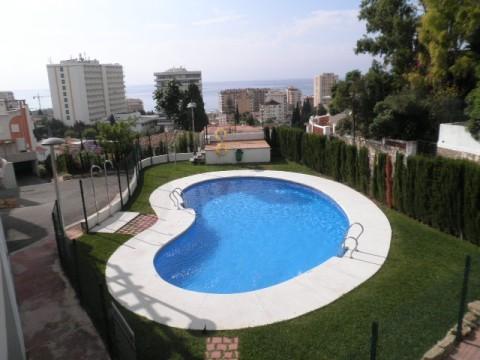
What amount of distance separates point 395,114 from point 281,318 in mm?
17464

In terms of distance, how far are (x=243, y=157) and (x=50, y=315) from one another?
1853 centimetres

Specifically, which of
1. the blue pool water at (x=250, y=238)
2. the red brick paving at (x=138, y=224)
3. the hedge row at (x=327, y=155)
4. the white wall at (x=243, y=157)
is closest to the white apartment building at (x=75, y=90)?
the white wall at (x=243, y=157)

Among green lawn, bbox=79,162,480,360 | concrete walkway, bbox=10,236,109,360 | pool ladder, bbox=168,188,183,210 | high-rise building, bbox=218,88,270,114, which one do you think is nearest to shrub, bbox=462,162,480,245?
green lawn, bbox=79,162,480,360

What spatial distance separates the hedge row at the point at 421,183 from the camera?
1170cm

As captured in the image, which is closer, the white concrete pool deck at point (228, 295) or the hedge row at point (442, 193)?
the white concrete pool deck at point (228, 295)

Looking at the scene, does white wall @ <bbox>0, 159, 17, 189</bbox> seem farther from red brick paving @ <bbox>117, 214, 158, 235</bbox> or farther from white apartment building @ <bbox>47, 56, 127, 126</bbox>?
white apartment building @ <bbox>47, 56, 127, 126</bbox>

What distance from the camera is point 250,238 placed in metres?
14.5

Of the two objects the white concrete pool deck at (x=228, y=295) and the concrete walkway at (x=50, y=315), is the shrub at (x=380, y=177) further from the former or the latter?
the concrete walkway at (x=50, y=315)

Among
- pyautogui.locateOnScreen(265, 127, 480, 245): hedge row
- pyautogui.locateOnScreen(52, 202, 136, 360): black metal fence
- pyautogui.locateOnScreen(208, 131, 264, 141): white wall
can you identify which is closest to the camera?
pyautogui.locateOnScreen(52, 202, 136, 360): black metal fence

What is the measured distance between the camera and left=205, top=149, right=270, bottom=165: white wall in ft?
83.7

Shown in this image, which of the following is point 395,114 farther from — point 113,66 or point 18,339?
point 113,66

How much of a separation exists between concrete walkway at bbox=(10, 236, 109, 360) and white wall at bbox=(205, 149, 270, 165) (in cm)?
1494

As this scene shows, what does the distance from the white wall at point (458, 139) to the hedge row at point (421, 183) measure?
14.7ft

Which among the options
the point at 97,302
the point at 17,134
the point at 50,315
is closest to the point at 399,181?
the point at 97,302
